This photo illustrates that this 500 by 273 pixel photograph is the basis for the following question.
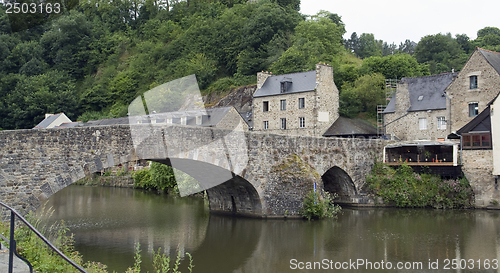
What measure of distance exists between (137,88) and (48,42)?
17922 mm

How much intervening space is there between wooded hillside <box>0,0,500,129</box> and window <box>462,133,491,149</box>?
41.2 feet

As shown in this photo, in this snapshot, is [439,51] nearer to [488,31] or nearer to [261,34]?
[488,31]

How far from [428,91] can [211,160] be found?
1658cm

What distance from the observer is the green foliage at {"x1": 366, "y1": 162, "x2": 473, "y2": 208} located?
19.7m

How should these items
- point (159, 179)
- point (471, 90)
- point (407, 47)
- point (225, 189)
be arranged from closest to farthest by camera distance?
point (225, 189)
point (471, 90)
point (159, 179)
point (407, 47)

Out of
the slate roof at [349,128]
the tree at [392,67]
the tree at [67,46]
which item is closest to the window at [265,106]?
the slate roof at [349,128]

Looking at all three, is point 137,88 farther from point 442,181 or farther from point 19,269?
point 19,269

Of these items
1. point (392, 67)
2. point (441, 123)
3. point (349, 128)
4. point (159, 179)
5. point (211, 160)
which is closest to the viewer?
point (211, 160)

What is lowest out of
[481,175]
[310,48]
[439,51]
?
[481,175]

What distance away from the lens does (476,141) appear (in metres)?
19.8

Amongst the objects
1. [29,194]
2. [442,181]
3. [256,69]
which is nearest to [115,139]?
[29,194]

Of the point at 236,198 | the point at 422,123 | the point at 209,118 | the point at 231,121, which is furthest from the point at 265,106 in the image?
the point at 236,198

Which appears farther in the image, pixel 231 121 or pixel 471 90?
pixel 231 121

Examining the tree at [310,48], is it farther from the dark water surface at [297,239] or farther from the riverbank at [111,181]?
the dark water surface at [297,239]
